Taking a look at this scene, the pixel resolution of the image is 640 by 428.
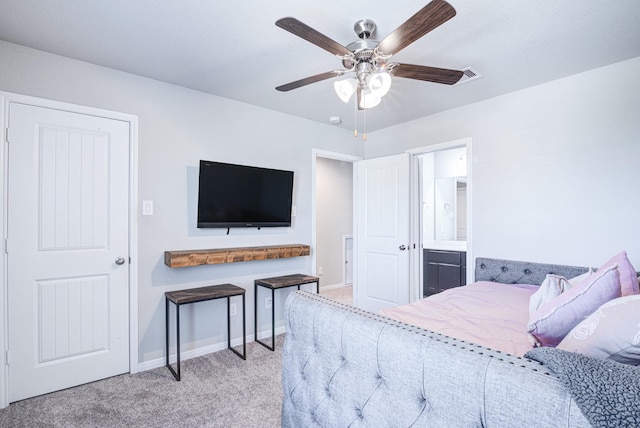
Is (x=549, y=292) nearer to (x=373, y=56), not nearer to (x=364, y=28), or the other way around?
(x=373, y=56)

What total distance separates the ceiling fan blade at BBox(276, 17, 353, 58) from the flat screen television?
1721 mm

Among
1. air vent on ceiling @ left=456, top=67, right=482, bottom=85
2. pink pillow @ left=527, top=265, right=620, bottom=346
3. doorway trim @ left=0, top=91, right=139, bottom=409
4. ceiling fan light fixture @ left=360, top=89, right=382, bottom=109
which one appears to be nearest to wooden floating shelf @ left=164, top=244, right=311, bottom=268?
doorway trim @ left=0, top=91, right=139, bottom=409

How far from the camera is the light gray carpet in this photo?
2.05 m

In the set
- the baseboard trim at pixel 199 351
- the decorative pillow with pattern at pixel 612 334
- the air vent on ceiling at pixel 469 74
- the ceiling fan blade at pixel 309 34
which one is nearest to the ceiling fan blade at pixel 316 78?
the ceiling fan blade at pixel 309 34

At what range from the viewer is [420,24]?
4.90 ft

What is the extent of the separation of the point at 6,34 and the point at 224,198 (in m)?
1.82

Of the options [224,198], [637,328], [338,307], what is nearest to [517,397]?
[637,328]

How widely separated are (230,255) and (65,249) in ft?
4.03

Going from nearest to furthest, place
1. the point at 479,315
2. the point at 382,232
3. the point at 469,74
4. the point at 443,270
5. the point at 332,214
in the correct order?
the point at 479,315
the point at 469,74
the point at 382,232
the point at 443,270
the point at 332,214

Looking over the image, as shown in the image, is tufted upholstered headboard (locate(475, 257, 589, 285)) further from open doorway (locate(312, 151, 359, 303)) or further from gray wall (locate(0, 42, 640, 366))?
open doorway (locate(312, 151, 359, 303))

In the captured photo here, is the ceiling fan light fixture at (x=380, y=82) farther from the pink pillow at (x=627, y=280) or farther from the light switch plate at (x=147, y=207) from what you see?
the light switch plate at (x=147, y=207)

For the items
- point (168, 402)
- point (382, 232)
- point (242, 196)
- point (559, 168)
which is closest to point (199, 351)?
point (168, 402)

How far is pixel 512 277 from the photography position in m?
2.98

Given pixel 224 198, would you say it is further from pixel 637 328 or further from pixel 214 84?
pixel 637 328
